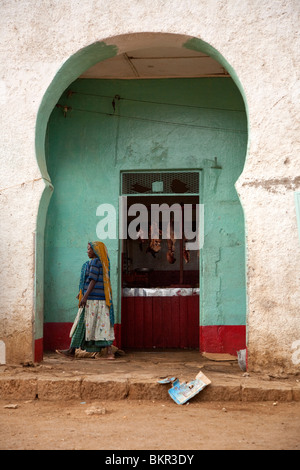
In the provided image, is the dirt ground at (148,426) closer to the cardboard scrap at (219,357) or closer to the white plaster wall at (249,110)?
the white plaster wall at (249,110)

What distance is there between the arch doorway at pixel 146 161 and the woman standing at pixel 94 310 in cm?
72

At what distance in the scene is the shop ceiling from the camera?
7.88 m

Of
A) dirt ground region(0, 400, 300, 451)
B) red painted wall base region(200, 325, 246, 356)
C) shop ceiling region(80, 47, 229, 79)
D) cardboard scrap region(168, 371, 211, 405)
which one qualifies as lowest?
dirt ground region(0, 400, 300, 451)

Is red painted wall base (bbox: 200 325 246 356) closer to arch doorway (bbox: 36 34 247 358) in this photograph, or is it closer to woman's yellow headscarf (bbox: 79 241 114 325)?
arch doorway (bbox: 36 34 247 358)

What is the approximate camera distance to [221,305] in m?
8.32

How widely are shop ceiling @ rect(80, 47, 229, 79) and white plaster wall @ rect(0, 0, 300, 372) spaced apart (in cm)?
123

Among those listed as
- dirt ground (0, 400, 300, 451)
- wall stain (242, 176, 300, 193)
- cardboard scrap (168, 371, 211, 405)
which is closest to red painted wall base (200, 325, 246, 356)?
cardboard scrap (168, 371, 211, 405)

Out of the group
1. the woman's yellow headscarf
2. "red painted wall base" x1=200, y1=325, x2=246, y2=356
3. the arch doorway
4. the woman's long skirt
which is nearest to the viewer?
the woman's long skirt

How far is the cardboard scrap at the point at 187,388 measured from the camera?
5616mm

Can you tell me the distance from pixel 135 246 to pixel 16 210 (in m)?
7.13

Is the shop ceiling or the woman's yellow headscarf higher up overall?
the shop ceiling

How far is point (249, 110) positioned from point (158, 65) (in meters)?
2.55

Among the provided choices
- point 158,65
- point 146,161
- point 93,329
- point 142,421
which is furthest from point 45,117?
point 142,421
